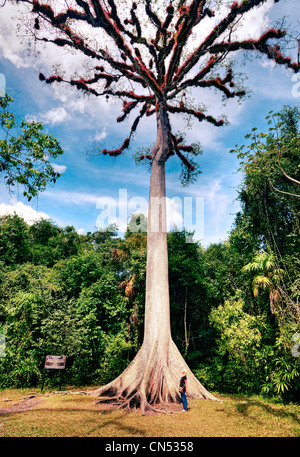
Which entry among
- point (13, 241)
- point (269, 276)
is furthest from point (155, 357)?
point (13, 241)

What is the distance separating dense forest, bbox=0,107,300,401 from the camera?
28.6 ft

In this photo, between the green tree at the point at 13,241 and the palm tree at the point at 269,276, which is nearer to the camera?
the palm tree at the point at 269,276

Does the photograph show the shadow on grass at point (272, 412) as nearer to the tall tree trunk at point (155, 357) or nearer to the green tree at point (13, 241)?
the tall tree trunk at point (155, 357)

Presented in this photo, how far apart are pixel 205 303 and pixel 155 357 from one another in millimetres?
7118

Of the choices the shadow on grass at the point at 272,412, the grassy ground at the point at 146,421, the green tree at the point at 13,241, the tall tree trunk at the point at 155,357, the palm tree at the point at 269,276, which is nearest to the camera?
the grassy ground at the point at 146,421

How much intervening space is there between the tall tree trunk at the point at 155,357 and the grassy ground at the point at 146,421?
509mm

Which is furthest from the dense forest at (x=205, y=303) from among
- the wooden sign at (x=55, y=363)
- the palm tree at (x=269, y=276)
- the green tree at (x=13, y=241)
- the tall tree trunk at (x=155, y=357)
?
the tall tree trunk at (x=155, y=357)

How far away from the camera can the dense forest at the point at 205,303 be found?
8719 millimetres

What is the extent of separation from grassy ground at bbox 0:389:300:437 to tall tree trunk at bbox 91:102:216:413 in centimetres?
51

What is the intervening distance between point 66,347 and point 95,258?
4719 mm

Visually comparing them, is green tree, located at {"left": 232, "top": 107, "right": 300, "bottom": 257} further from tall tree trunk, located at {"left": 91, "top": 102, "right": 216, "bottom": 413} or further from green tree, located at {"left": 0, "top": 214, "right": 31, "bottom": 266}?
green tree, located at {"left": 0, "top": 214, "right": 31, "bottom": 266}

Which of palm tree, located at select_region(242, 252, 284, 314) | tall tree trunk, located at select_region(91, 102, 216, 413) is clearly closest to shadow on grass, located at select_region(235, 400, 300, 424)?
tall tree trunk, located at select_region(91, 102, 216, 413)

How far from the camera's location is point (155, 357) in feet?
20.6

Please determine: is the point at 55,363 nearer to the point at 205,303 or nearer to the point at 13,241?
the point at 205,303
